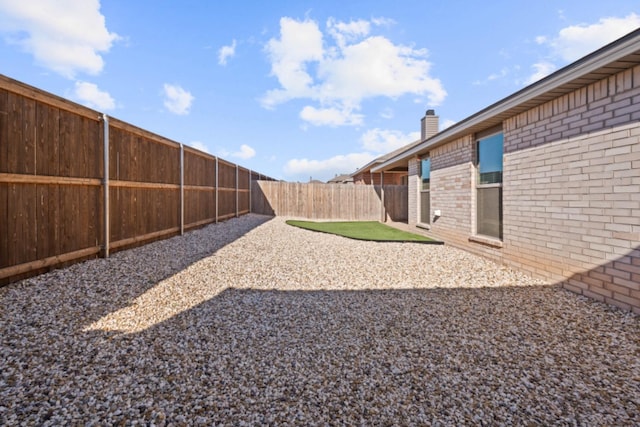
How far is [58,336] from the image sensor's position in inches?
101

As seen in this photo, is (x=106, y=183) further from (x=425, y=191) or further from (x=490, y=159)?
(x=425, y=191)

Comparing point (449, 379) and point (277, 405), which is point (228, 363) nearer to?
point (277, 405)

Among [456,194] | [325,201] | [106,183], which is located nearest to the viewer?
[106,183]

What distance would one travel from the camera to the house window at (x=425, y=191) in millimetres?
9328

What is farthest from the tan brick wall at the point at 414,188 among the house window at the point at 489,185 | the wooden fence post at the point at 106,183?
the wooden fence post at the point at 106,183

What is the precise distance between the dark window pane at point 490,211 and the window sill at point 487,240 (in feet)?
0.33

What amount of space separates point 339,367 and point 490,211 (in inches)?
211

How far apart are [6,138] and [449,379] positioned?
517cm

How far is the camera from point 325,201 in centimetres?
1555

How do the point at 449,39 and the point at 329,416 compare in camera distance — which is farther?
the point at 449,39

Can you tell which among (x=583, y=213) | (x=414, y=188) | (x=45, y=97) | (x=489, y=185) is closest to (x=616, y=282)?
(x=583, y=213)

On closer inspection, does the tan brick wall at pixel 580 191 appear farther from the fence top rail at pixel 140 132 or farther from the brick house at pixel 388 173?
the brick house at pixel 388 173

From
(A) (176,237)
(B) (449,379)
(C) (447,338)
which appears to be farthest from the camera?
(A) (176,237)

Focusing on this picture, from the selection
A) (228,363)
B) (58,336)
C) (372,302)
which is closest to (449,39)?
(372,302)
